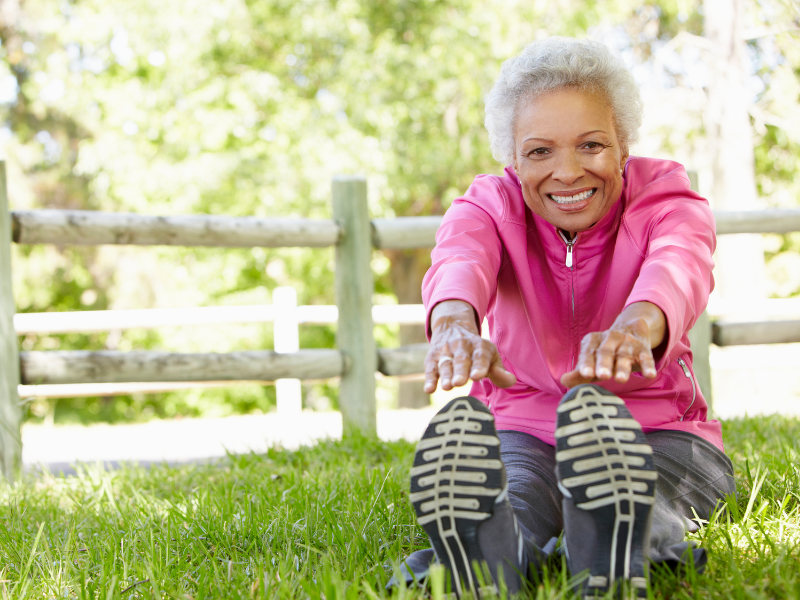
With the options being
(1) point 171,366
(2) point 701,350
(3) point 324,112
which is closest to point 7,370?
(1) point 171,366

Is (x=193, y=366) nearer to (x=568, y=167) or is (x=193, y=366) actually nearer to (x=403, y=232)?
(x=403, y=232)

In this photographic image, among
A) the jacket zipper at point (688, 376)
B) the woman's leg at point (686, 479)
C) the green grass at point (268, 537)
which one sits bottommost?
the green grass at point (268, 537)

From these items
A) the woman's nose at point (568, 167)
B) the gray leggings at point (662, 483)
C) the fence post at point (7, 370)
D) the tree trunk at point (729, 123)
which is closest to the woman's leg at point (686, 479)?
the gray leggings at point (662, 483)

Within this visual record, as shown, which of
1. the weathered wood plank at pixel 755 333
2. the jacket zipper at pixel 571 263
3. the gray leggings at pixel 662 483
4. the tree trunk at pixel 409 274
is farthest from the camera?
the tree trunk at pixel 409 274

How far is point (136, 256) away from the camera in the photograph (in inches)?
504

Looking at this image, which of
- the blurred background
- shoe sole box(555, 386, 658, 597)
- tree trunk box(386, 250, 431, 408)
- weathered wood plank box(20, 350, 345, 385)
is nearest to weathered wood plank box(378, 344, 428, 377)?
weathered wood plank box(20, 350, 345, 385)

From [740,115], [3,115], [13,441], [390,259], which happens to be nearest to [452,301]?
[13,441]

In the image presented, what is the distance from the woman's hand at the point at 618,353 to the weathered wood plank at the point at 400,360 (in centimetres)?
245

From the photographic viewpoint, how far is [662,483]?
6.09 feet

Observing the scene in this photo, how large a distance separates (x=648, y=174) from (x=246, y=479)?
5.62 feet

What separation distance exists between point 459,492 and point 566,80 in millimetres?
1075

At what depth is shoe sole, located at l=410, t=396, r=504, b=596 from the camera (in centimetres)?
143

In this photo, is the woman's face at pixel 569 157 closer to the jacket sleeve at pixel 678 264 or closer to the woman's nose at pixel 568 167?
the woman's nose at pixel 568 167

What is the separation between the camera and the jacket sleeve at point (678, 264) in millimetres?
1628
